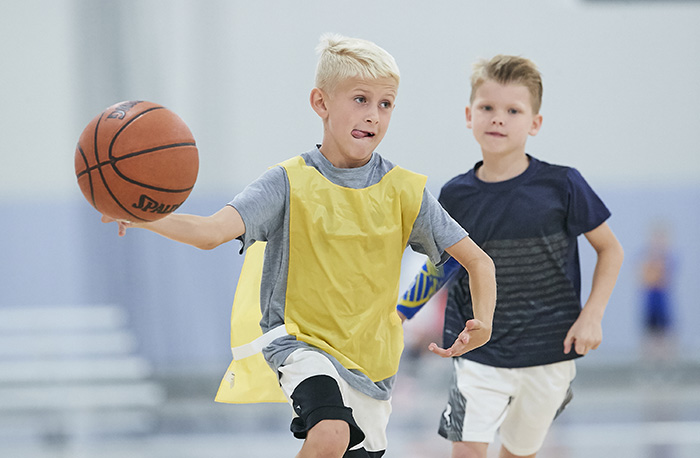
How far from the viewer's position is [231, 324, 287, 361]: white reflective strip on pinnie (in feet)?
6.56

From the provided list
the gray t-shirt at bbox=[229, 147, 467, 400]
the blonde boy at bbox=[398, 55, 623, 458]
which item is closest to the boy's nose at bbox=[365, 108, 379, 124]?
the gray t-shirt at bbox=[229, 147, 467, 400]

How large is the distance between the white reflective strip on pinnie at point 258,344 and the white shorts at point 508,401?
2.41ft

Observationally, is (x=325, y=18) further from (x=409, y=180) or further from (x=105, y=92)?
(x=409, y=180)

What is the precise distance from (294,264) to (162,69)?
4471mm

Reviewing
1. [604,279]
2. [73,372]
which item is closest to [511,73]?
[604,279]

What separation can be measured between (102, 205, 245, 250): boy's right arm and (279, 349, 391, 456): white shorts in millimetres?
343

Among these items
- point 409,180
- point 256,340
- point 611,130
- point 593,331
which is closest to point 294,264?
point 256,340

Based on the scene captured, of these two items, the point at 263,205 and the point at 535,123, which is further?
the point at 535,123

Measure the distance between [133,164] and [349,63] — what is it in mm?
625

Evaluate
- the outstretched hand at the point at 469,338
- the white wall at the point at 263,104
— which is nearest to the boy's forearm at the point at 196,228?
the outstretched hand at the point at 469,338

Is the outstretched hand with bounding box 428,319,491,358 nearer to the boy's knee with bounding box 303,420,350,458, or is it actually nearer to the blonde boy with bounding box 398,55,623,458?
the boy's knee with bounding box 303,420,350,458

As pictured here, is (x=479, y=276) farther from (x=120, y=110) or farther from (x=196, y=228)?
(x=120, y=110)

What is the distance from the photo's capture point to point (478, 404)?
8.18 feet

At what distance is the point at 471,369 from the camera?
2.55m
